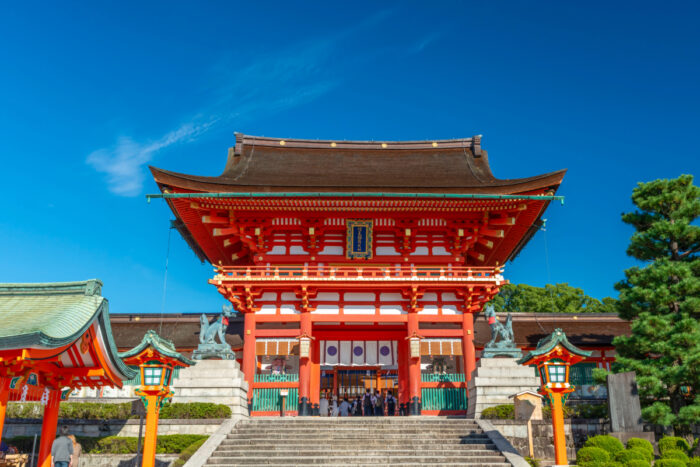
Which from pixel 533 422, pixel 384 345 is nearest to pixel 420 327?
pixel 384 345

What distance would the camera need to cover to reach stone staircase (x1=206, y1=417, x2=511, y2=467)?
47.7 feet

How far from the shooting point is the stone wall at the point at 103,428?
1658 cm

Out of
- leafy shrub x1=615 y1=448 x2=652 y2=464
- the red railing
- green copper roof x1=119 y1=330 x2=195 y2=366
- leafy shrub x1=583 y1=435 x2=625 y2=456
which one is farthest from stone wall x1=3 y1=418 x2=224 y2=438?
leafy shrub x1=615 y1=448 x2=652 y2=464

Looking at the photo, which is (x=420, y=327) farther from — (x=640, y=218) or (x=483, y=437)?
(x=640, y=218)

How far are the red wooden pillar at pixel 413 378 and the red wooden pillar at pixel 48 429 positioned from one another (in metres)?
12.3

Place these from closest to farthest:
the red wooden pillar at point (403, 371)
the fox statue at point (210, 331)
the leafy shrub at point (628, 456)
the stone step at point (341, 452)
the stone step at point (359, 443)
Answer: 1. the leafy shrub at point (628, 456)
2. the stone step at point (341, 452)
3. the stone step at point (359, 443)
4. the fox statue at point (210, 331)
5. the red wooden pillar at point (403, 371)

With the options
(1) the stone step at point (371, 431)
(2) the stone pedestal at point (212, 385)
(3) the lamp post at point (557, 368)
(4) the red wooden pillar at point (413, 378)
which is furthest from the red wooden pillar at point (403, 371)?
(3) the lamp post at point (557, 368)

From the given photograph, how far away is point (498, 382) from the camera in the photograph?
61.8 feet

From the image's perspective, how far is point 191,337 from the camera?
25.6 metres

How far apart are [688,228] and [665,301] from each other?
241 cm

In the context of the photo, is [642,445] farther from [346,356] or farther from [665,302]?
[346,356]

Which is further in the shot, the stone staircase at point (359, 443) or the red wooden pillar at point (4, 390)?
the stone staircase at point (359, 443)

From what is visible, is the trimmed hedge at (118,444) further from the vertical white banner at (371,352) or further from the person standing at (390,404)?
the person standing at (390,404)

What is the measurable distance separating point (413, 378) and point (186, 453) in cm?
942
